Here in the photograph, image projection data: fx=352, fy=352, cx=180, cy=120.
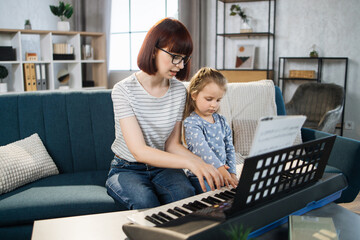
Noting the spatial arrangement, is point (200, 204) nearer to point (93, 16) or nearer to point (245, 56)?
point (245, 56)

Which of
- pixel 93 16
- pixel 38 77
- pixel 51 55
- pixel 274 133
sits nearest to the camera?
pixel 274 133

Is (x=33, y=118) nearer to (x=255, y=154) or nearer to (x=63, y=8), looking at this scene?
(x=255, y=154)

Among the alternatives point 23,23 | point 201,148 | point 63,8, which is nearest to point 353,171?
point 201,148

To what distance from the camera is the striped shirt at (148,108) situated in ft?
4.80

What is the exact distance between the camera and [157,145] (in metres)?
1.56

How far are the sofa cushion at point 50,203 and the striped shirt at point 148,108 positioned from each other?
0.89 ft

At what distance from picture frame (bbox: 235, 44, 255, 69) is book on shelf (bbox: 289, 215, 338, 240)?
12.7 feet

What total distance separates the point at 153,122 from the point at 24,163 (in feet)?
2.48

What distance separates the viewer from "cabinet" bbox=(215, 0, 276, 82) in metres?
4.52

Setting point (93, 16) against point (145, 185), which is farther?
point (93, 16)

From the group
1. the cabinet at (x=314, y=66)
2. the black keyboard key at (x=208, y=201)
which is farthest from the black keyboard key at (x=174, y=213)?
the cabinet at (x=314, y=66)

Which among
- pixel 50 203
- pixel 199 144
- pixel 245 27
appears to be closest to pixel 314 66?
pixel 245 27

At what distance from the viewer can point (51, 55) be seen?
416 centimetres

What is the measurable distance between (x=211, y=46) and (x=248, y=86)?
2.47 m
